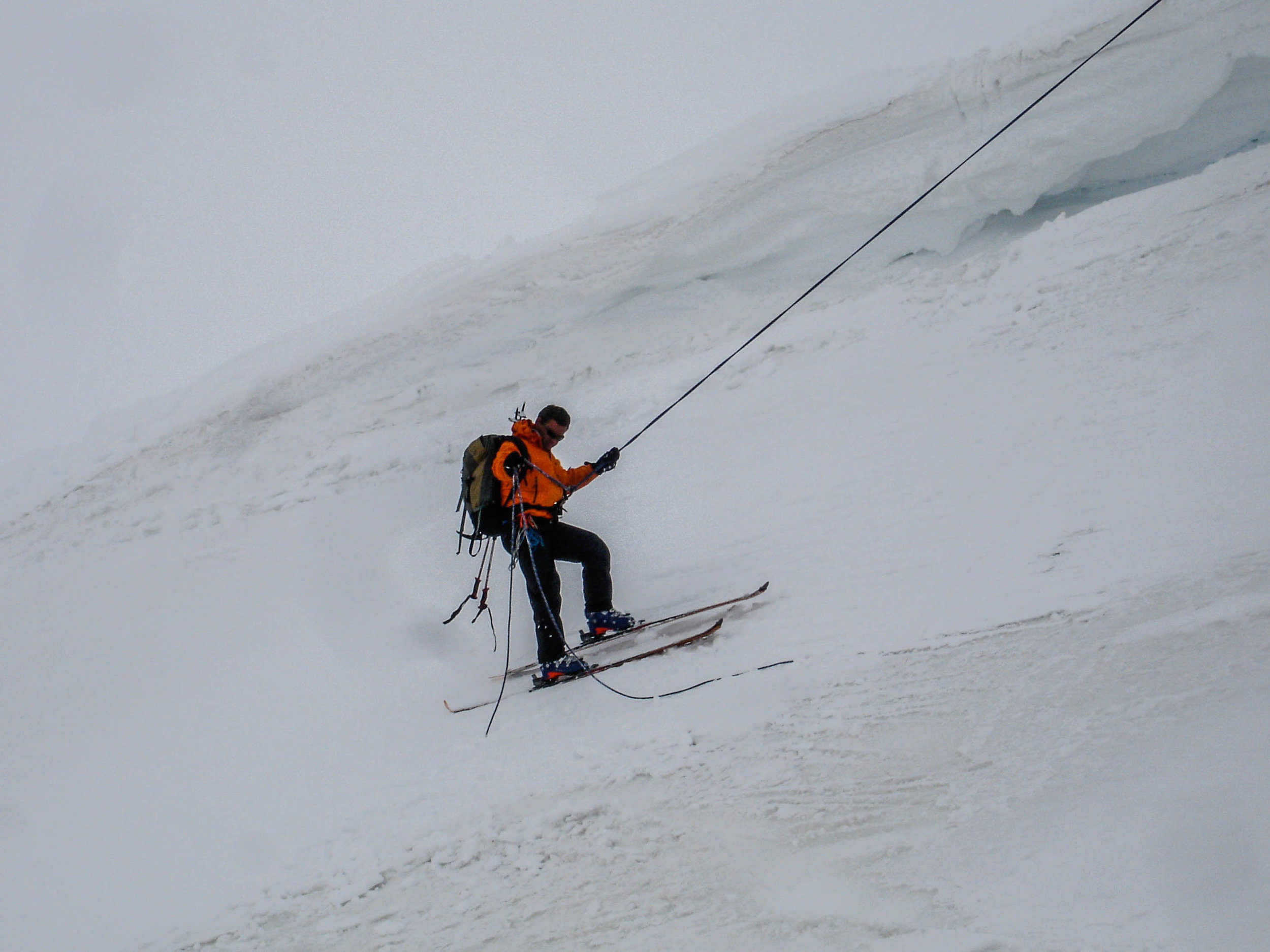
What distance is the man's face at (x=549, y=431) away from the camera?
4.80 m

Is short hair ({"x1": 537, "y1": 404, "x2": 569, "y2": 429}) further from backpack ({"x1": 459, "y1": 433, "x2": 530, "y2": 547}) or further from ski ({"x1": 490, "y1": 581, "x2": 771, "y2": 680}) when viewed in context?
ski ({"x1": 490, "y1": 581, "x2": 771, "y2": 680})

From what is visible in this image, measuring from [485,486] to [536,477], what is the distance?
11.8 inches

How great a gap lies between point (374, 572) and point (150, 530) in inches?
88.3

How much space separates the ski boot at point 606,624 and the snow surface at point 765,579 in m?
0.27

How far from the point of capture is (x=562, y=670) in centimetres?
462

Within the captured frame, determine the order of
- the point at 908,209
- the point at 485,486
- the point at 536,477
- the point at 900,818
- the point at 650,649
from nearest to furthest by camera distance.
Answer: the point at 900,818
the point at 485,486
the point at 536,477
the point at 650,649
the point at 908,209

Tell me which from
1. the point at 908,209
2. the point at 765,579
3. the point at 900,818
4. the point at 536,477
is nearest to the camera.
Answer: the point at 900,818

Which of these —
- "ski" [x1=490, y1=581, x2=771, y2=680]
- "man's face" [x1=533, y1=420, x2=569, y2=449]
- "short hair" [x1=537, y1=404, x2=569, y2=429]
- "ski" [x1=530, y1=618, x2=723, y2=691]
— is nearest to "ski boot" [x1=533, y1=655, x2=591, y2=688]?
"ski" [x1=530, y1=618, x2=723, y2=691]

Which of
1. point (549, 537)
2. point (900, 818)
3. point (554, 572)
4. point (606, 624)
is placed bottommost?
point (900, 818)

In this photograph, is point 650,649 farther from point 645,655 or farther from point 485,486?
point 485,486

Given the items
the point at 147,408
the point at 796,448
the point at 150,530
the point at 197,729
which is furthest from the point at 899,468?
the point at 147,408

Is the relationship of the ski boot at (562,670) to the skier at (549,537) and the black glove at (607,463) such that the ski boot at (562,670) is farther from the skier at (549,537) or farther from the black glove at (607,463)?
the black glove at (607,463)

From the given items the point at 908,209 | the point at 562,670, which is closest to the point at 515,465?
the point at 562,670

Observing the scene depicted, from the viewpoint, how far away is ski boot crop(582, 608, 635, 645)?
474cm
